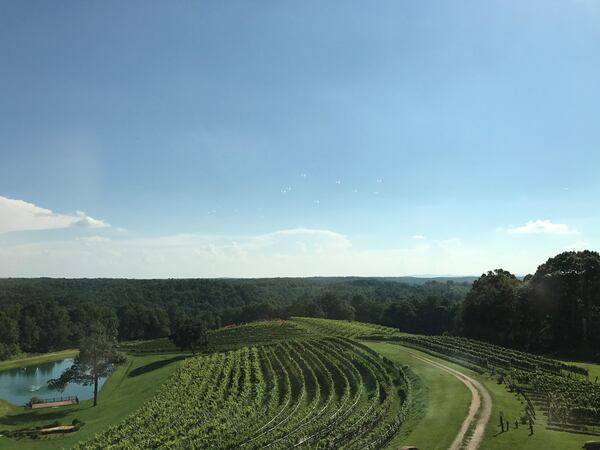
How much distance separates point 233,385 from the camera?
64.6m

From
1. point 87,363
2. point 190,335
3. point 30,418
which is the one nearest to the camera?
point 30,418

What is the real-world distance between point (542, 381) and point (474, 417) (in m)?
15.6

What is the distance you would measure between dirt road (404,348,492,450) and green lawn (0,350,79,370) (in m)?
116

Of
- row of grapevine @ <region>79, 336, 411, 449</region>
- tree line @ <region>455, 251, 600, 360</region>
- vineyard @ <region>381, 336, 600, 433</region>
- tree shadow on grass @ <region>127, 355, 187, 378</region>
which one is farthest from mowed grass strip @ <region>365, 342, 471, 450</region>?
tree shadow on grass @ <region>127, 355, 187, 378</region>

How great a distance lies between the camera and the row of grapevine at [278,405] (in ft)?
128

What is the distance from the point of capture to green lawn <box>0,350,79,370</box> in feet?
392

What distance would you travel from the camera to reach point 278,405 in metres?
53.3

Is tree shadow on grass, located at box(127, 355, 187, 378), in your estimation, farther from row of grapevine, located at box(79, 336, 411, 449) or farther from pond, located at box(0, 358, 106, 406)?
row of grapevine, located at box(79, 336, 411, 449)

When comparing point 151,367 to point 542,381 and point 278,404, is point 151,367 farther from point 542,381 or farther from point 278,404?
point 542,381

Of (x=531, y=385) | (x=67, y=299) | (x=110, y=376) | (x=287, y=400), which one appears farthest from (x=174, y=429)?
(x=67, y=299)

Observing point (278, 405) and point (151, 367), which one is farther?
→ point (151, 367)

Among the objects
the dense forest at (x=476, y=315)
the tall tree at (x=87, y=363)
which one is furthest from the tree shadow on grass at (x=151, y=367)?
the dense forest at (x=476, y=315)

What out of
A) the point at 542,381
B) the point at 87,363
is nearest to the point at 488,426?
the point at 542,381

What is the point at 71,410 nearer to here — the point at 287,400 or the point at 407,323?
the point at 287,400
